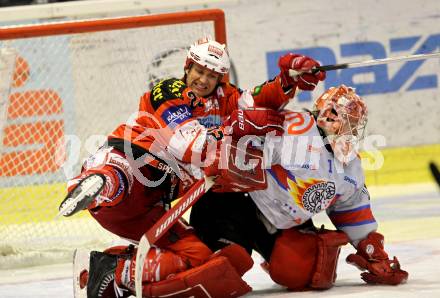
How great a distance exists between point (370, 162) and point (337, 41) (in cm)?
90

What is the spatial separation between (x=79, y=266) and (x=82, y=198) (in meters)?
0.36

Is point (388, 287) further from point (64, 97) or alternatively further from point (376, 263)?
point (64, 97)

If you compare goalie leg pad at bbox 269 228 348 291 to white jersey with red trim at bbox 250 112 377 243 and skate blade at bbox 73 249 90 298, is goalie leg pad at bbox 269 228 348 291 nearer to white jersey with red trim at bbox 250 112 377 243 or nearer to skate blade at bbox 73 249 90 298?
white jersey with red trim at bbox 250 112 377 243

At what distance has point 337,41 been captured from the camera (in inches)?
267

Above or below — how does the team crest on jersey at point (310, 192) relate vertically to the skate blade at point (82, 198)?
below

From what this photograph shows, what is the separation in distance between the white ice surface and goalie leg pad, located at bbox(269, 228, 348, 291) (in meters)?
0.06

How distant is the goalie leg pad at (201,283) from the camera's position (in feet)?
10.3

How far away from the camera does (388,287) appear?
11.0ft

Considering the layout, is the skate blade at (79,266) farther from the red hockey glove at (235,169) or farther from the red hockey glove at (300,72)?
the red hockey glove at (300,72)

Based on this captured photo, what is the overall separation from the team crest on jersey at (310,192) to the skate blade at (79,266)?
75 cm

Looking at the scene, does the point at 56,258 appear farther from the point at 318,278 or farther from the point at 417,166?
the point at 417,166

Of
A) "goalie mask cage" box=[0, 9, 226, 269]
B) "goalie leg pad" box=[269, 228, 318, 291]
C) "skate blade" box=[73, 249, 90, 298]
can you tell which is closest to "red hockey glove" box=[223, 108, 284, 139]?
"goalie leg pad" box=[269, 228, 318, 291]

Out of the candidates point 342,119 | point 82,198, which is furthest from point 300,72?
point 82,198

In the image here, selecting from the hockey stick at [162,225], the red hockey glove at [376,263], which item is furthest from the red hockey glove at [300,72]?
the red hockey glove at [376,263]
